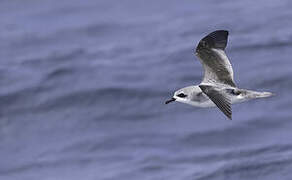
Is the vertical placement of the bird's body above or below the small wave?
below

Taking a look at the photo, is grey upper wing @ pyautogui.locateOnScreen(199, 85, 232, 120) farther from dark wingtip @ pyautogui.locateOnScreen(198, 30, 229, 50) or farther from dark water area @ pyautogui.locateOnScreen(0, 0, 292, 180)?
dark water area @ pyautogui.locateOnScreen(0, 0, 292, 180)

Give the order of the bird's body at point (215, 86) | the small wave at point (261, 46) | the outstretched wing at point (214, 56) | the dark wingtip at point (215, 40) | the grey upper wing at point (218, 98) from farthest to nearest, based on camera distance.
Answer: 1. the small wave at point (261, 46)
2. the dark wingtip at point (215, 40)
3. the outstretched wing at point (214, 56)
4. the bird's body at point (215, 86)
5. the grey upper wing at point (218, 98)

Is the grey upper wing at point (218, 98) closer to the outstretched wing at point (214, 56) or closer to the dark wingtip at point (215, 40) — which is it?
the outstretched wing at point (214, 56)

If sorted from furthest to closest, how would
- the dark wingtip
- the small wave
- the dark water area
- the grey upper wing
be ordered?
the small wave → the dark water area → the dark wingtip → the grey upper wing

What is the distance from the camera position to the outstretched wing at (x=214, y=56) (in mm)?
14906

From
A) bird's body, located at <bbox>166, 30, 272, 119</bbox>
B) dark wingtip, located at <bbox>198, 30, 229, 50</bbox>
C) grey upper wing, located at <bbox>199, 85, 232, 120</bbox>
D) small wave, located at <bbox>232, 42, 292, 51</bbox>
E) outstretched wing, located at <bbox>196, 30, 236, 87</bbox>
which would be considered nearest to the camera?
grey upper wing, located at <bbox>199, 85, 232, 120</bbox>

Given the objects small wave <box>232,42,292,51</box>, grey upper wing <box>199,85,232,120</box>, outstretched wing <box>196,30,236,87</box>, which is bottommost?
grey upper wing <box>199,85,232,120</box>

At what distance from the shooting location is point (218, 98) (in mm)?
13695

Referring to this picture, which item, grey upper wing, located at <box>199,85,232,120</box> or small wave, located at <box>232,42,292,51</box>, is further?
small wave, located at <box>232,42,292,51</box>

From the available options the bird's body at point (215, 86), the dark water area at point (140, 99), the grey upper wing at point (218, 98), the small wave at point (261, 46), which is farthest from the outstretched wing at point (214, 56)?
the small wave at point (261, 46)

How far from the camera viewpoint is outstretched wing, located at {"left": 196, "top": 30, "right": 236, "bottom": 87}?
14.9 metres

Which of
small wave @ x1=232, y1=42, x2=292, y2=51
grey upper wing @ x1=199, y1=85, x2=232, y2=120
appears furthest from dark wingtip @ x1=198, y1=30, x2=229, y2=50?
small wave @ x1=232, y1=42, x2=292, y2=51

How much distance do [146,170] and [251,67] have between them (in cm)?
387

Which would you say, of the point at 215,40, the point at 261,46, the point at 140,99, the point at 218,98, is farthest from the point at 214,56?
the point at 261,46
